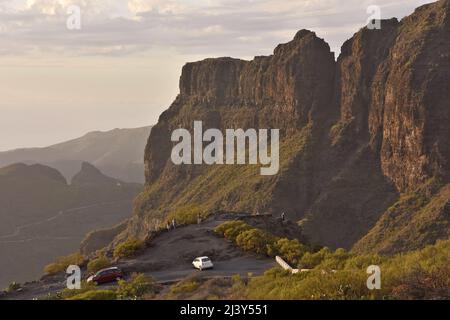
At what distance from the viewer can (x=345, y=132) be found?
128000mm

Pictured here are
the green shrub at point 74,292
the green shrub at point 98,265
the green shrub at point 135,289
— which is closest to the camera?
the green shrub at point 135,289

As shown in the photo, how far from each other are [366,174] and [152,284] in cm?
9102

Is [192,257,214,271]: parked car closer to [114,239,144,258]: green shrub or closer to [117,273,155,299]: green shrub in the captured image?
[114,239,144,258]: green shrub

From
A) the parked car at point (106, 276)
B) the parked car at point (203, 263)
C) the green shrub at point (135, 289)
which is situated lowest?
the parked car at point (106, 276)

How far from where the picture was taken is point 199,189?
471ft

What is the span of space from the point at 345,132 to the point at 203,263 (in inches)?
3562

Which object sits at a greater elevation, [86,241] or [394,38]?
[394,38]

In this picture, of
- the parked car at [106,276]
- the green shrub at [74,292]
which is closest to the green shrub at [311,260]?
the parked car at [106,276]

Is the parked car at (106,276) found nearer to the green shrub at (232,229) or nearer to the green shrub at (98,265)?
the green shrub at (98,265)

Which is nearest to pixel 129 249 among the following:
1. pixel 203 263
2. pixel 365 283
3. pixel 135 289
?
pixel 203 263

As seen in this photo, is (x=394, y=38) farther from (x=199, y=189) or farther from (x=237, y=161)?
(x=199, y=189)

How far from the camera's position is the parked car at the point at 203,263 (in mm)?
41066

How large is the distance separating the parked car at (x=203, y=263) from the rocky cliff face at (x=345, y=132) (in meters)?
57.3
